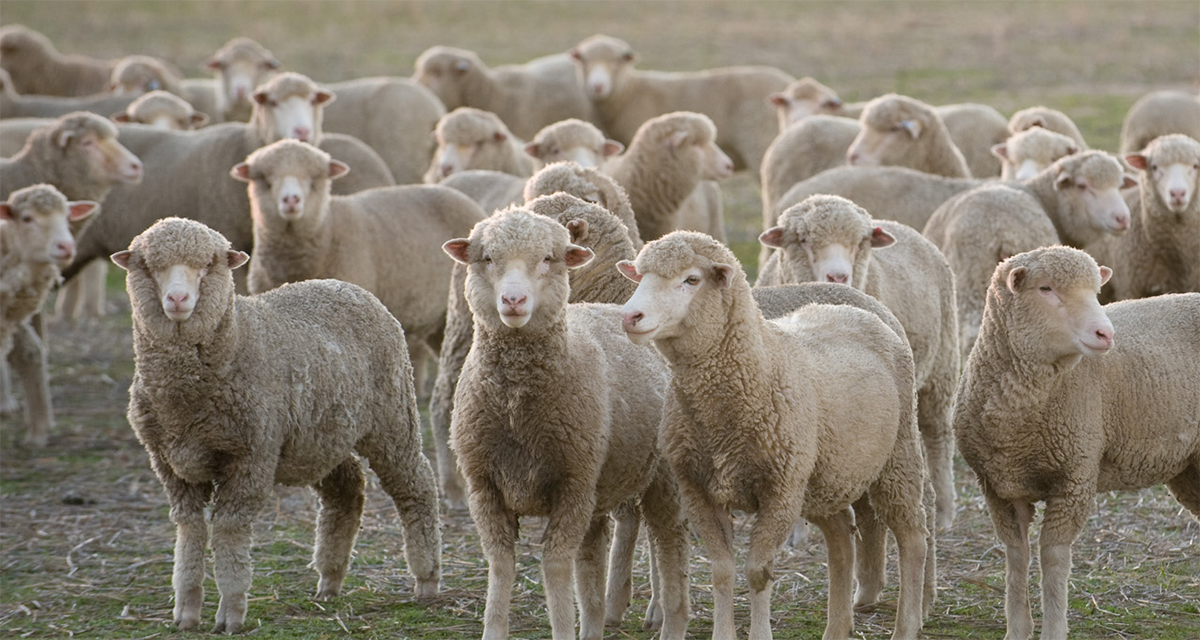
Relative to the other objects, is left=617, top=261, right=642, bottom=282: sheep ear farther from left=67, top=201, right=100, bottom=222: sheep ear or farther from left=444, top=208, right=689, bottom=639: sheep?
left=67, top=201, right=100, bottom=222: sheep ear

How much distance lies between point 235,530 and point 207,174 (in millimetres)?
5341

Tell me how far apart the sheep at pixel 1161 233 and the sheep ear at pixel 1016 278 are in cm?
377

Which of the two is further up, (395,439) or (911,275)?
(911,275)

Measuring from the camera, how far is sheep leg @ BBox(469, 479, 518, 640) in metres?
5.05

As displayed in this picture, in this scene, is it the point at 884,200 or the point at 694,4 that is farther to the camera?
the point at 694,4

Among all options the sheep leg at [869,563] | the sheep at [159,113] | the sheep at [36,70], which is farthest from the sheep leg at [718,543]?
the sheep at [36,70]

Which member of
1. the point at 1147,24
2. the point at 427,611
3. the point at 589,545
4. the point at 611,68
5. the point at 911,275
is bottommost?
the point at 427,611

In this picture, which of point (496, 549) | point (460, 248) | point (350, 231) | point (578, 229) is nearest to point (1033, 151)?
point (350, 231)

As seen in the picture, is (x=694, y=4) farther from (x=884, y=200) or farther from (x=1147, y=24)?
(x=884, y=200)

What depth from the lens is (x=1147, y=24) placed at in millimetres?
25500

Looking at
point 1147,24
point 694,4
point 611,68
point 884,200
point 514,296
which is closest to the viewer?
point 514,296

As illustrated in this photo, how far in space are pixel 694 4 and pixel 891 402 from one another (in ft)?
87.8

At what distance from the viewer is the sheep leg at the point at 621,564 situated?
577 cm

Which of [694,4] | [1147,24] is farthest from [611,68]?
[694,4]
